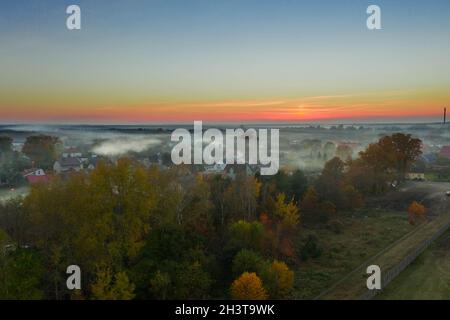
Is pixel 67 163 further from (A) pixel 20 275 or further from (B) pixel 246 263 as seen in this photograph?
(B) pixel 246 263

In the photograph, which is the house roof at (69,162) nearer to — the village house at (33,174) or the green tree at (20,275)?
the village house at (33,174)

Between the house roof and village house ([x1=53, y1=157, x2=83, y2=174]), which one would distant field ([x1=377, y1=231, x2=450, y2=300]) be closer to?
village house ([x1=53, y1=157, x2=83, y2=174])

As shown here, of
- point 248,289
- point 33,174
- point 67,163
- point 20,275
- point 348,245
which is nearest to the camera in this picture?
point 20,275

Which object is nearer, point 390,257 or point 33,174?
point 390,257

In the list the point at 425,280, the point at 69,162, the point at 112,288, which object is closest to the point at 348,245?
the point at 425,280

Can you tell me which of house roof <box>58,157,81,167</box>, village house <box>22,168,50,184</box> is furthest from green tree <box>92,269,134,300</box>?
house roof <box>58,157,81,167</box>
